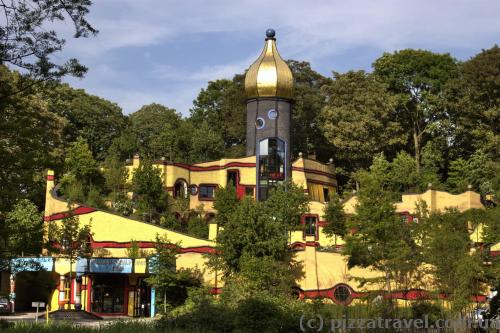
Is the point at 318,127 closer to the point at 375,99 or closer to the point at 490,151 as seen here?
the point at 375,99

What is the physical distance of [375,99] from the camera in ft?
157

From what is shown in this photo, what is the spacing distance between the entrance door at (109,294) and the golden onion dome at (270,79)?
1457 centimetres

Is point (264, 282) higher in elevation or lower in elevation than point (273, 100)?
lower

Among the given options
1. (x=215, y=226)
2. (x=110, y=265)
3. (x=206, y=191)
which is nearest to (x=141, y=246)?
(x=110, y=265)

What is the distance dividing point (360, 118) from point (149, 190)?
15.3m

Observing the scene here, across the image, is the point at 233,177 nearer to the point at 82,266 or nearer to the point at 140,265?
the point at 140,265

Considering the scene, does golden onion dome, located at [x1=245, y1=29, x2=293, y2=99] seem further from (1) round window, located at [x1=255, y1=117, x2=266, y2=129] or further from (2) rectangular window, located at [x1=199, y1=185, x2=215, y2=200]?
(2) rectangular window, located at [x1=199, y1=185, x2=215, y2=200]

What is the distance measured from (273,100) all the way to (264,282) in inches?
675

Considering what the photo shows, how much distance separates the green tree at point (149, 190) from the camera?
1604 inches

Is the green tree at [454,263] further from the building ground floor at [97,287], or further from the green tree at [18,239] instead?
the building ground floor at [97,287]

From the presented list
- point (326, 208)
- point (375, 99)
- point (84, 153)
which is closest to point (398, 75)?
point (375, 99)

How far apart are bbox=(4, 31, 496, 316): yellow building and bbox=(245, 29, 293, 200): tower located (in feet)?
0.20

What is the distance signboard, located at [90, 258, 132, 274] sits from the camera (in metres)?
35.5

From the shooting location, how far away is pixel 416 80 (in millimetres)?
50969
